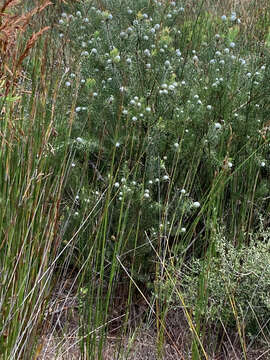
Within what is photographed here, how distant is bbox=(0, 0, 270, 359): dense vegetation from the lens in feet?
6.99

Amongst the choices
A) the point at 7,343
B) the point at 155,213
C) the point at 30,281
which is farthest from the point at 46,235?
the point at 155,213

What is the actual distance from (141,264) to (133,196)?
1.09 ft

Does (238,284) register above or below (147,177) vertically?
below

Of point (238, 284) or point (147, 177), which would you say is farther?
point (147, 177)

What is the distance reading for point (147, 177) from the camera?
9.09ft

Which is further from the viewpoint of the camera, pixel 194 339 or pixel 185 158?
pixel 185 158

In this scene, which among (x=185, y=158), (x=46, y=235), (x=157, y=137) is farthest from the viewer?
(x=185, y=158)

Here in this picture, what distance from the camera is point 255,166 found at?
9.61 ft

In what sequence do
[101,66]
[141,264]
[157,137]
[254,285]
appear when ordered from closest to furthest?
[254,285], [141,264], [157,137], [101,66]

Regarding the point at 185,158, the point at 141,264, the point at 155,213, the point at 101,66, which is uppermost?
the point at 101,66

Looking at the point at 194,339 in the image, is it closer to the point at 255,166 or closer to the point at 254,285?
the point at 254,285

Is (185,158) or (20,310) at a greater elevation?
(185,158)

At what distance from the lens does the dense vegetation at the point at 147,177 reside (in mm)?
2131

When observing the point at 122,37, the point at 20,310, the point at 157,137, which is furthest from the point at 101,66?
the point at 20,310
